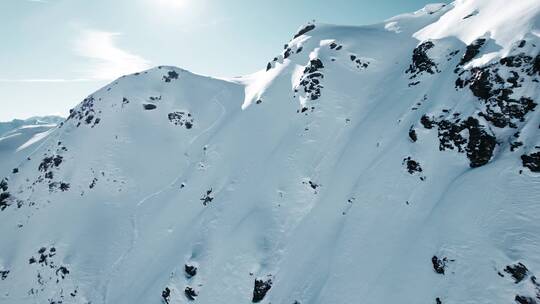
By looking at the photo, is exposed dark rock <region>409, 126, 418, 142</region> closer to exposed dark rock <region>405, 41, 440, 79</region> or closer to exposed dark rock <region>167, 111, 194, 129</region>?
exposed dark rock <region>405, 41, 440, 79</region>

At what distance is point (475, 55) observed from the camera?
29.3m

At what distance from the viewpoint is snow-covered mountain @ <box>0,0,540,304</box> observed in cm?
2078

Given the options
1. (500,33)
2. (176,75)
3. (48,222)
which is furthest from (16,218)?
(500,33)

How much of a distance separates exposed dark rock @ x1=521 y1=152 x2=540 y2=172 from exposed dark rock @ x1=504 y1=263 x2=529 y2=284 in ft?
22.8

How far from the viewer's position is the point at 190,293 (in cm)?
2680

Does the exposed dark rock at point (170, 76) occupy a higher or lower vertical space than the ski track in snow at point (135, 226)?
higher

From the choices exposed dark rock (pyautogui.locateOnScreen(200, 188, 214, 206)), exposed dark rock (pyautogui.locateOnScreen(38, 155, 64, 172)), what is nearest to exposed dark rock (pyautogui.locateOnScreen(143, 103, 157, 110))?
exposed dark rock (pyautogui.locateOnScreen(38, 155, 64, 172))

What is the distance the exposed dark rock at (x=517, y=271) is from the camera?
1714 centimetres

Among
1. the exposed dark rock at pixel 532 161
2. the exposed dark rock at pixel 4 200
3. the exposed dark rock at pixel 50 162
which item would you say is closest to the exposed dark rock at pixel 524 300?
the exposed dark rock at pixel 532 161

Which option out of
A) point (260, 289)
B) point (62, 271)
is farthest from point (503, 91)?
point (62, 271)

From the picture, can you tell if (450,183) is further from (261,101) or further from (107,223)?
(107,223)

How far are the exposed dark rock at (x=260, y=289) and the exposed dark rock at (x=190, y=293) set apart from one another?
213 inches

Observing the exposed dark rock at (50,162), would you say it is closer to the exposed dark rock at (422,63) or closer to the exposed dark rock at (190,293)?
the exposed dark rock at (190,293)

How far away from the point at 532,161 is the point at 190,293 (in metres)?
27.8
